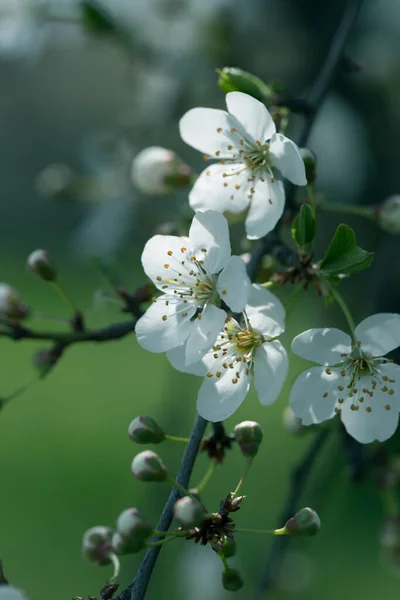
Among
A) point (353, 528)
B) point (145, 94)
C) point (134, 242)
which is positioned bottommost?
point (353, 528)

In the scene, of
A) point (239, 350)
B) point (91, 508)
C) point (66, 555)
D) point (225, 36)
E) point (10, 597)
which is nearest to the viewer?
point (10, 597)

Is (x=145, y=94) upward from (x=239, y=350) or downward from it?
downward

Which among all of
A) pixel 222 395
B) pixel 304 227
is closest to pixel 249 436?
pixel 222 395

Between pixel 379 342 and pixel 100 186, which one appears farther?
pixel 100 186

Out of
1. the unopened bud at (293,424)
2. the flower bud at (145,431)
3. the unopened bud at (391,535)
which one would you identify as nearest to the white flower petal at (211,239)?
the flower bud at (145,431)

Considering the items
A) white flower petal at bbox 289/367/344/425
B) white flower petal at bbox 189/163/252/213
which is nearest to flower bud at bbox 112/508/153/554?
white flower petal at bbox 289/367/344/425

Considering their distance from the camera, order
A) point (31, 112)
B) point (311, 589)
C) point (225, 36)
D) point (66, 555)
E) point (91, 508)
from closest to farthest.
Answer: point (225, 36), point (311, 589), point (66, 555), point (91, 508), point (31, 112)

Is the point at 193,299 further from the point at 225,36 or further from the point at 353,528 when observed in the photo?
the point at 353,528

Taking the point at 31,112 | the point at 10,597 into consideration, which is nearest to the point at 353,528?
the point at 10,597

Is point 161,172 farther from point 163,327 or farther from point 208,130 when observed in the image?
point 163,327
